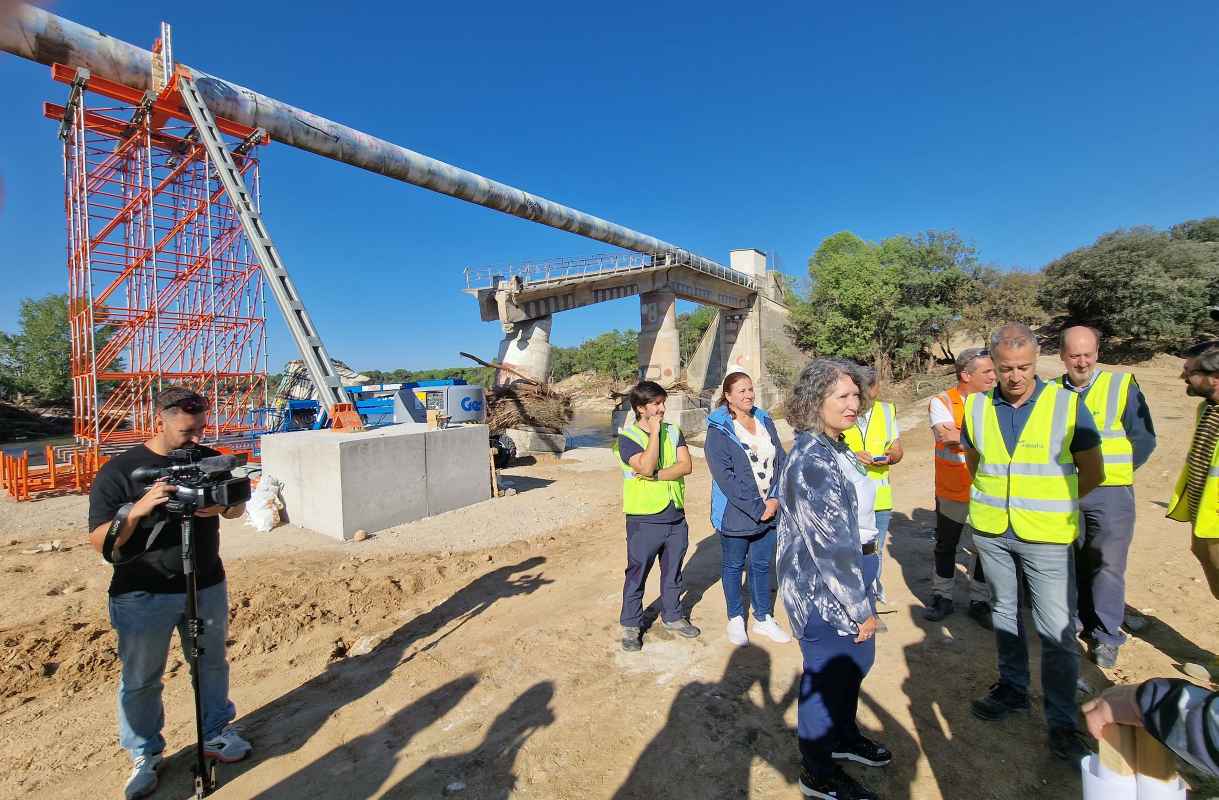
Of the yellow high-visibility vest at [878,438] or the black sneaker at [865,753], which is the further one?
the yellow high-visibility vest at [878,438]

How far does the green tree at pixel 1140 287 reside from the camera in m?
18.3

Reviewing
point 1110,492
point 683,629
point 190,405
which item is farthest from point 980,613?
point 190,405

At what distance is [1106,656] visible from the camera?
3275mm

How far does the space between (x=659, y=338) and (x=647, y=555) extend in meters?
18.2

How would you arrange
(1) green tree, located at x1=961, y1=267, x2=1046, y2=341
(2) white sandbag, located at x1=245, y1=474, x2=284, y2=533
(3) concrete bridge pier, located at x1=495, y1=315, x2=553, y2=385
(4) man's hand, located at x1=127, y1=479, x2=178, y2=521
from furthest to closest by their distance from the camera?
(1) green tree, located at x1=961, y1=267, x2=1046, y2=341 → (3) concrete bridge pier, located at x1=495, y1=315, x2=553, y2=385 → (2) white sandbag, located at x1=245, y1=474, x2=284, y2=533 → (4) man's hand, located at x1=127, y1=479, x2=178, y2=521

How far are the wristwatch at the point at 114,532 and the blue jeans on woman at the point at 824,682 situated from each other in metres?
3.00

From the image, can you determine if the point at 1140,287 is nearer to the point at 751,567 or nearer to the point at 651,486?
the point at 751,567

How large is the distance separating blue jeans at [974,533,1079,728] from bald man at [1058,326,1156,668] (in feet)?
3.69

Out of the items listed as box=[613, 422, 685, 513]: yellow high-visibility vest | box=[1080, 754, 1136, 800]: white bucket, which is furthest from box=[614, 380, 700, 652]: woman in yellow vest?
box=[1080, 754, 1136, 800]: white bucket

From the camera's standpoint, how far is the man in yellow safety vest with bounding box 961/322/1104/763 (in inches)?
99.0

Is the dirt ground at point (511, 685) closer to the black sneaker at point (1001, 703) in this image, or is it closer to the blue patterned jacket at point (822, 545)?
the black sneaker at point (1001, 703)

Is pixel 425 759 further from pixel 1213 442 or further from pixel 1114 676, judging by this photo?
pixel 1213 442

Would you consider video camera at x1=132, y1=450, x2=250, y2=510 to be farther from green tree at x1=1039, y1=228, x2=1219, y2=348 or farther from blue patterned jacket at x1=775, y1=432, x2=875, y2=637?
green tree at x1=1039, y1=228, x2=1219, y2=348

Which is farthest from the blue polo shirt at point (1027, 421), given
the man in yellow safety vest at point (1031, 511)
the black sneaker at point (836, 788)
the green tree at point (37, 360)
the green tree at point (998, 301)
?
the green tree at point (37, 360)
